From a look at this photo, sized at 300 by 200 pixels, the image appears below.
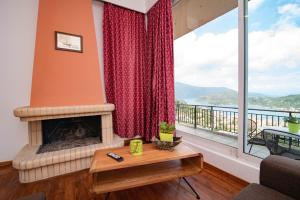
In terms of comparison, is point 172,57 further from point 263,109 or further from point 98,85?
point 263,109

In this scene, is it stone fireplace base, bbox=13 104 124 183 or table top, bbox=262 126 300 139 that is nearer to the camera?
table top, bbox=262 126 300 139

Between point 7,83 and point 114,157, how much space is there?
84.6 inches

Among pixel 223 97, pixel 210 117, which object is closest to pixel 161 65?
pixel 223 97

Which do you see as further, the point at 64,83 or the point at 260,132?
the point at 64,83

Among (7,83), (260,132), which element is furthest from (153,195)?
(7,83)

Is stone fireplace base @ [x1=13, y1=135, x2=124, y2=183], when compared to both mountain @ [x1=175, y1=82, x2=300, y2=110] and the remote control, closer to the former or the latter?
the remote control

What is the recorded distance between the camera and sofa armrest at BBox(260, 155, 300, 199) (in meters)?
0.97

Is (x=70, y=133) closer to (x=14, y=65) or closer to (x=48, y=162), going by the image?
(x=48, y=162)

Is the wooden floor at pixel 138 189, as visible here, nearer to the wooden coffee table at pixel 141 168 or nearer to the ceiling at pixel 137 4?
the wooden coffee table at pixel 141 168

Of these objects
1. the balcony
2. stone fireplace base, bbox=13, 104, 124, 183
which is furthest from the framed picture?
the balcony

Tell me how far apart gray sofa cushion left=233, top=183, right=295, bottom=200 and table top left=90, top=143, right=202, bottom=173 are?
571 millimetres

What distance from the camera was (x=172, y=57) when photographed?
2688 millimetres

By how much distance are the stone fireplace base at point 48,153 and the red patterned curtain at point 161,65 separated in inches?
35.3

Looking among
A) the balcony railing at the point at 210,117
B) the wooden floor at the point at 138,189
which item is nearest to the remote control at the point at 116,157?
the wooden floor at the point at 138,189
